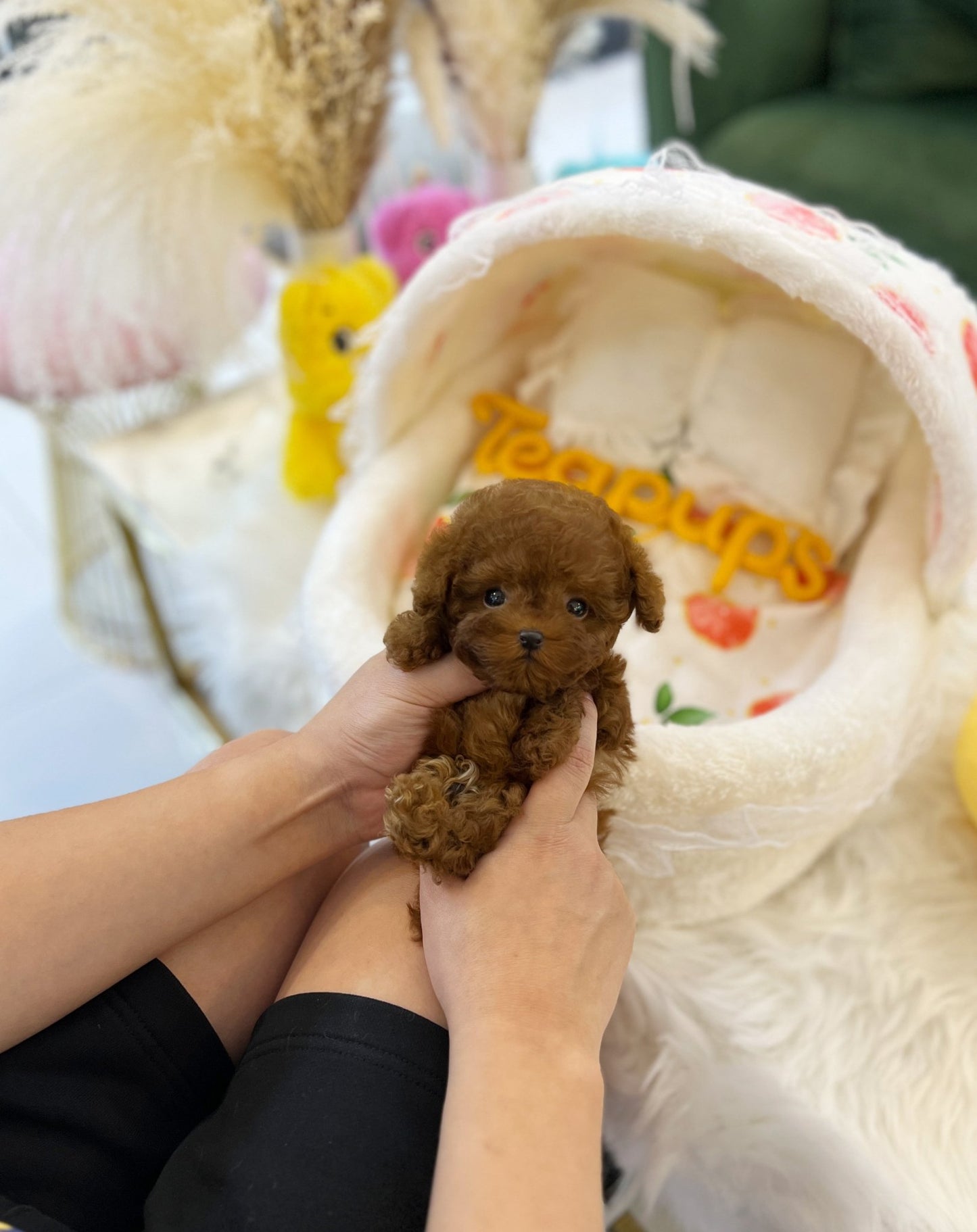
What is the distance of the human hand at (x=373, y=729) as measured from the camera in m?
0.58

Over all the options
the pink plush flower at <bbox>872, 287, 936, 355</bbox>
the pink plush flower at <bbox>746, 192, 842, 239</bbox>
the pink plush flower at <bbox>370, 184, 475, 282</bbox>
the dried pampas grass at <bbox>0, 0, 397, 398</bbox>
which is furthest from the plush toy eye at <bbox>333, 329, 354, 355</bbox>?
the pink plush flower at <bbox>872, 287, 936, 355</bbox>

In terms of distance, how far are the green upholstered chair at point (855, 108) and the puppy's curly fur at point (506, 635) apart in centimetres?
121

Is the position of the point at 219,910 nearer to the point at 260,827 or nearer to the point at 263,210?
the point at 260,827

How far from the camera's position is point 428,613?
555 mm

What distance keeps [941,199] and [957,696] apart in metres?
0.89

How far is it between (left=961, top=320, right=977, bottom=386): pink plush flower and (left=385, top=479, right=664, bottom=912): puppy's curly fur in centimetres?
51

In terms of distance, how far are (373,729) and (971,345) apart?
698 mm

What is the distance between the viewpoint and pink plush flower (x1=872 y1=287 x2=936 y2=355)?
0.77 meters

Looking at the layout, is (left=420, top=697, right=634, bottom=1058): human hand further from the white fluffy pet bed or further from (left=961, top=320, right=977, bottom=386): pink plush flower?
(left=961, top=320, right=977, bottom=386): pink plush flower

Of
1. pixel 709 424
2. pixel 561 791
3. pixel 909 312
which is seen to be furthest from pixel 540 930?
pixel 709 424

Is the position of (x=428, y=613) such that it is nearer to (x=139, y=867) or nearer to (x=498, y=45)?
(x=139, y=867)

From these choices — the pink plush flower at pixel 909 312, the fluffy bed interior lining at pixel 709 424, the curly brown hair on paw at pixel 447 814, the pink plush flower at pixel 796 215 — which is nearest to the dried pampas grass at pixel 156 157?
the fluffy bed interior lining at pixel 709 424

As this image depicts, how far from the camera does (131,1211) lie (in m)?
0.57

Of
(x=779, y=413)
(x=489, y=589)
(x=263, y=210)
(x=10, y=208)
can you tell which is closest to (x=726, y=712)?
(x=779, y=413)
